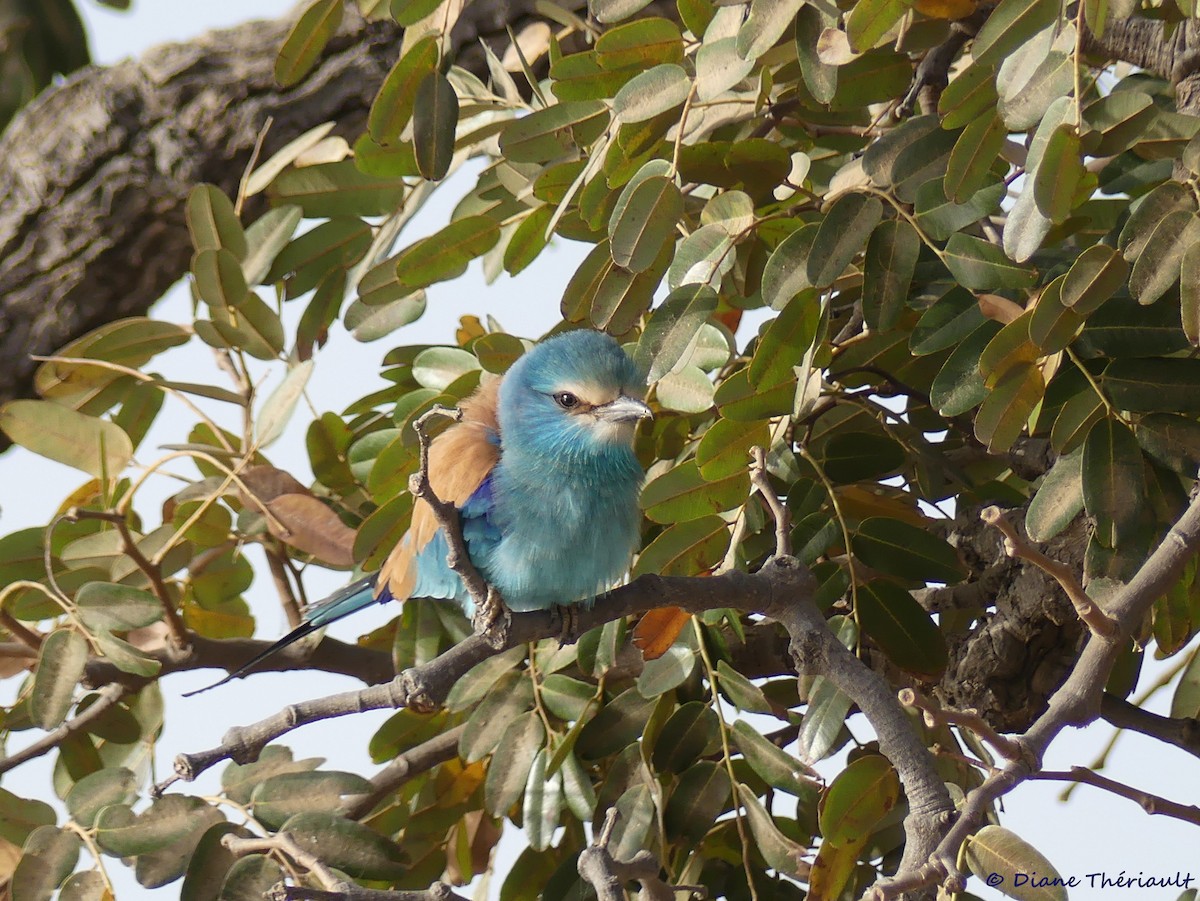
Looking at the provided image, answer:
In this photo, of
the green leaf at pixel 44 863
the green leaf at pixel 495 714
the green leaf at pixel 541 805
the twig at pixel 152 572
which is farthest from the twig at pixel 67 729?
the green leaf at pixel 541 805

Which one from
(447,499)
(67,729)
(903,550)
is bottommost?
(67,729)

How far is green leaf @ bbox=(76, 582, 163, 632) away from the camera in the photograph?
1775 millimetres

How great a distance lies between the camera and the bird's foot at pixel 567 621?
5.21 ft

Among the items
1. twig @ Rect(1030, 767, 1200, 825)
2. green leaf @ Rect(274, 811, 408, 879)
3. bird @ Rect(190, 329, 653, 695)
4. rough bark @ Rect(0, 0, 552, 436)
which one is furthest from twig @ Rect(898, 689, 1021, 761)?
rough bark @ Rect(0, 0, 552, 436)

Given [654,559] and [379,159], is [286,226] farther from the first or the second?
[654,559]

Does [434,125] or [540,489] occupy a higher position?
[434,125]

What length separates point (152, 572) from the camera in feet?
5.98

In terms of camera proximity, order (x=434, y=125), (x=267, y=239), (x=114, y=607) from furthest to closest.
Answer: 1. (x=267, y=239)
2. (x=114, y=607)
3. (x=434, y=125)

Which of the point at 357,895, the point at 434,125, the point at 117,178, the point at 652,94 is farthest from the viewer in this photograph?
the point at 117,178

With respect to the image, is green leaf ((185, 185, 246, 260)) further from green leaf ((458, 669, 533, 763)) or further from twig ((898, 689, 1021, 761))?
twig ((898, 689, 1021, 761))

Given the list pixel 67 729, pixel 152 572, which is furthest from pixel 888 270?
pixel 67 729

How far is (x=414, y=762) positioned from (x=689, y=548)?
591 mm

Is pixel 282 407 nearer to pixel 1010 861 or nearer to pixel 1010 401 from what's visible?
pixel 1010 401

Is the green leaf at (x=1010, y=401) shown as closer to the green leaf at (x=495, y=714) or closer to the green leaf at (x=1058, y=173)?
the green leaf at (x=1058, y=173)
